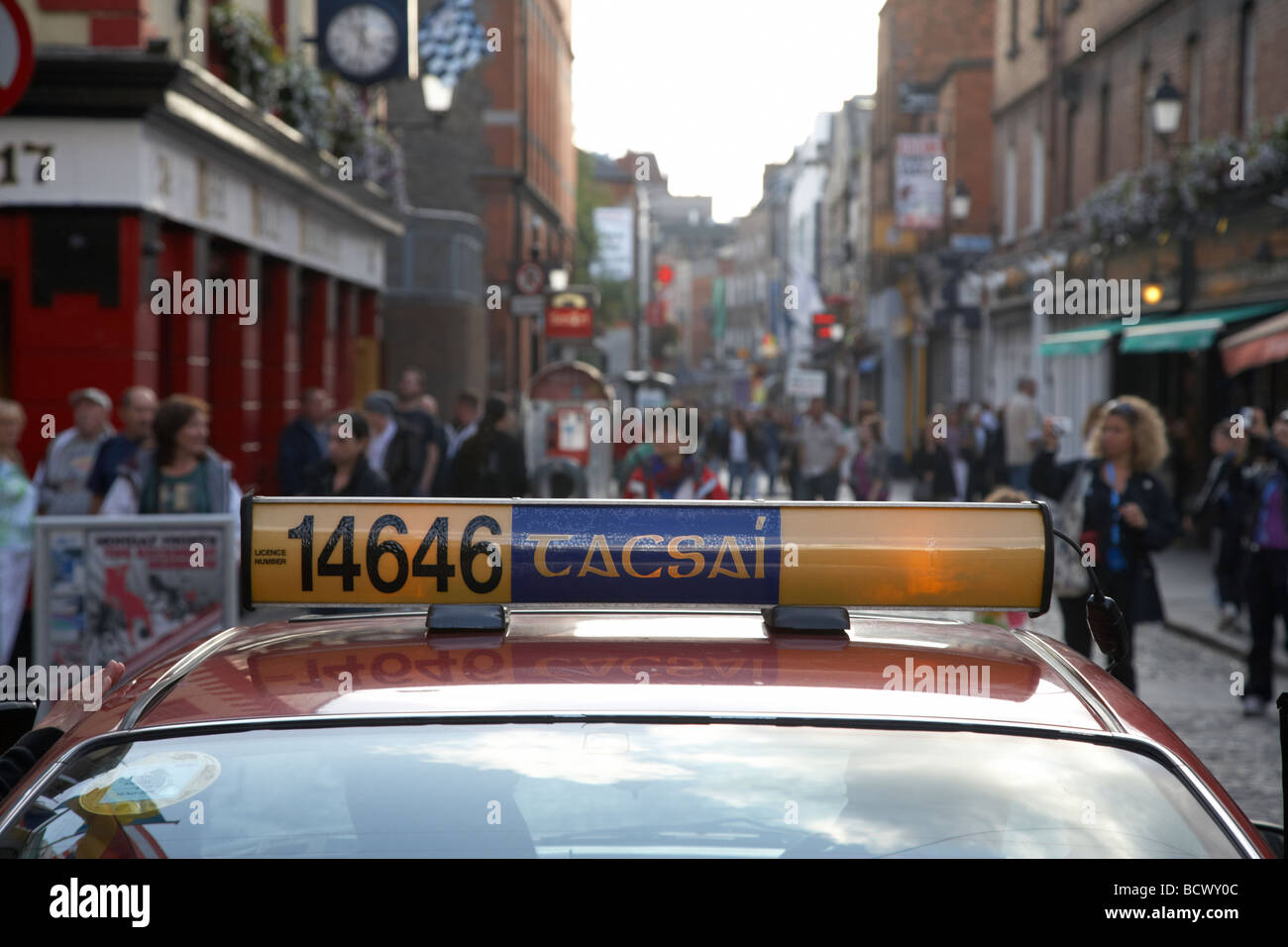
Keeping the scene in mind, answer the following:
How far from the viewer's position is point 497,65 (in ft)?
151

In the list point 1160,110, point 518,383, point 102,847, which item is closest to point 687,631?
point 102,847

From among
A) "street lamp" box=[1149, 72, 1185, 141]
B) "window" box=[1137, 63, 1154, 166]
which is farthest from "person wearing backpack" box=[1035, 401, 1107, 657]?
"window" box=[1137, 63, 1154, 166]

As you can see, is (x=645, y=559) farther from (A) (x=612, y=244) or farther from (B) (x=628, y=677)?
(A) (x=612, y=244)

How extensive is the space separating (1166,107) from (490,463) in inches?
404

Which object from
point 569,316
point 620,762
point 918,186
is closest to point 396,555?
point 620,762

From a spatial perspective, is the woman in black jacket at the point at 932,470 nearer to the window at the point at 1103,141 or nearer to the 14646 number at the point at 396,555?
the window at the point at 1103,141

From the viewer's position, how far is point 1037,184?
114ft

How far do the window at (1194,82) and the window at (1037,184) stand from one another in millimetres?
9242

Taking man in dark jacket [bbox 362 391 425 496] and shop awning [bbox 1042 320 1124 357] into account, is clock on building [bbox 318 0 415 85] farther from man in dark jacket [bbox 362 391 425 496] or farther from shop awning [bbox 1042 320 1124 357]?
shop awning [bbox 1042 320 1124 357]

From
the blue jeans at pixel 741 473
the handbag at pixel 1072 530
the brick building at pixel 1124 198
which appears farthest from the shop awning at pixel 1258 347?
the blue jeans at pixel 741 473

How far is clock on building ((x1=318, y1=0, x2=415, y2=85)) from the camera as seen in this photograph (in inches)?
790

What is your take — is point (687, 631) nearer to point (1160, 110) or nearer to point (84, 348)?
point (84, 348)

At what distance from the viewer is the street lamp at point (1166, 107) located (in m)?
20.8
